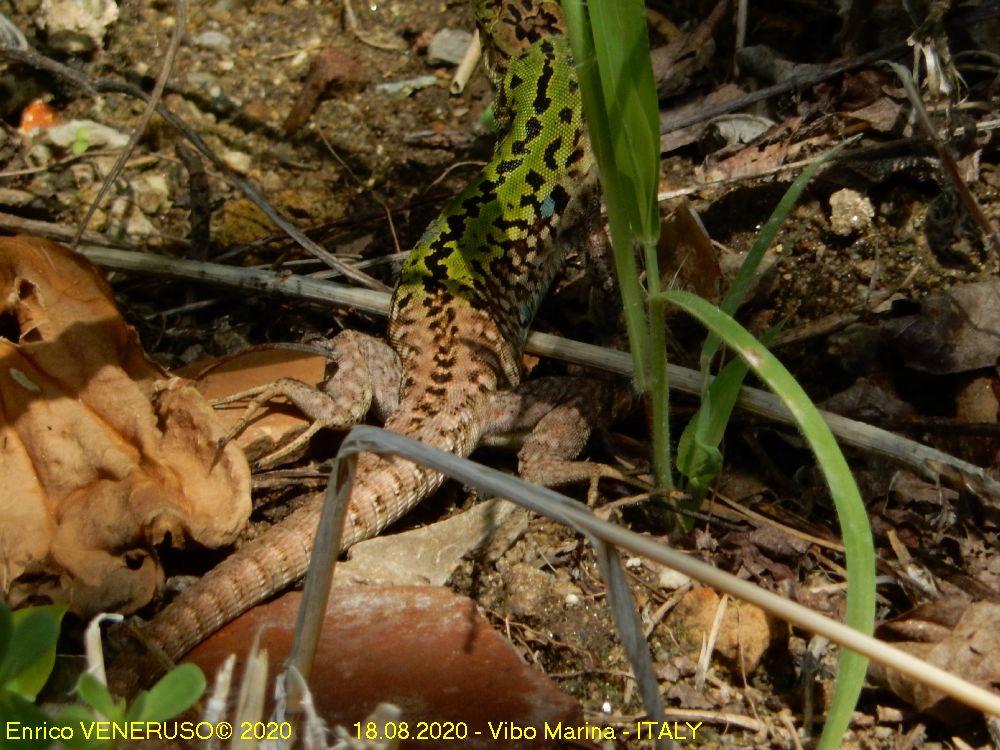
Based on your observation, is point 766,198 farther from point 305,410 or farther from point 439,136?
point 305,410

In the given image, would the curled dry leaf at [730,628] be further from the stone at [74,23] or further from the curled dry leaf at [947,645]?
the stone at [74,23]

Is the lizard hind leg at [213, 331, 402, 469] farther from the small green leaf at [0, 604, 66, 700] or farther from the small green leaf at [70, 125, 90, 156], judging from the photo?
the small green leaf at [70, 125, 90, 156]

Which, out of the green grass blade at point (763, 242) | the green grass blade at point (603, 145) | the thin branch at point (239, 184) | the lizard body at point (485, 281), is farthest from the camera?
the thin branch at point (239, 184)

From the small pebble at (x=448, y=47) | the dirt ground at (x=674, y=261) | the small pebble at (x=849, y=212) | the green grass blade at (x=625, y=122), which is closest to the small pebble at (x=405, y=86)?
the dirt ground at (x=674, y=261)

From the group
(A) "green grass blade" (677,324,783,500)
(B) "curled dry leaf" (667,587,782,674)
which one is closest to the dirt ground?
(B) "curled dry leaf" (667,587,782,674)

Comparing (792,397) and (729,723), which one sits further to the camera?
(729,723)

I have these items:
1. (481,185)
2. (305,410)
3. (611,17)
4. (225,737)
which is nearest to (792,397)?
(611,17)

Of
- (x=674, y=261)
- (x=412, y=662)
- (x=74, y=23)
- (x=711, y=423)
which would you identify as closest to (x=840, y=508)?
(x=711, y=423)
